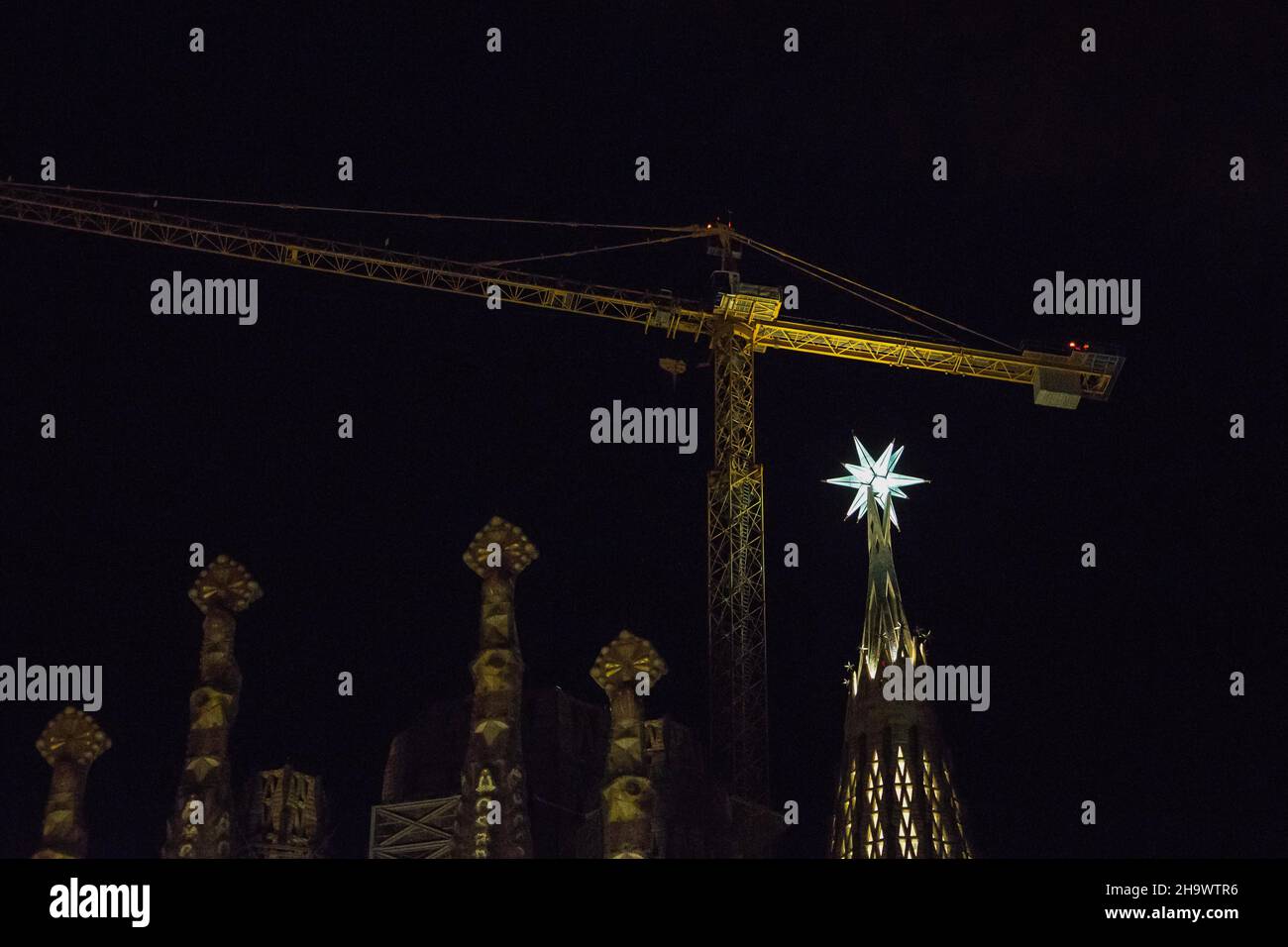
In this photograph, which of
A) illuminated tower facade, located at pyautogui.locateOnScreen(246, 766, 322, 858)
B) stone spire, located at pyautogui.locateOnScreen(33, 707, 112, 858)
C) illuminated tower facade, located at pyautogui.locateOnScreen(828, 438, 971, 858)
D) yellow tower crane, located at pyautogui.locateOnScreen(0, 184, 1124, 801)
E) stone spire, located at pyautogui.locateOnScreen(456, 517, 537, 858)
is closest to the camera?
stone spire, located at pyautogui.locateOnScreen(456, 517, 537, 858)

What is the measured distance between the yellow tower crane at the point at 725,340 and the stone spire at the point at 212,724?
113ft

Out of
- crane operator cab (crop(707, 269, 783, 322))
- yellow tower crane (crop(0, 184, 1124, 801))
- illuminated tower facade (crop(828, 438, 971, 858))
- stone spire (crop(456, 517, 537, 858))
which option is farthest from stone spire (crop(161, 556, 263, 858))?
crane operator cab (crop(707, 269, 783, 322))

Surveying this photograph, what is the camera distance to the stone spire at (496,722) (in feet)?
309

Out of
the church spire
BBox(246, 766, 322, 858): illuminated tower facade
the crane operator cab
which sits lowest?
BBox(246, 766, 322, 858): illuminated tower facade

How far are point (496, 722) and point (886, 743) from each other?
22.7 metres

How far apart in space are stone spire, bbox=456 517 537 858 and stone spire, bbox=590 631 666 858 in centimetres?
459

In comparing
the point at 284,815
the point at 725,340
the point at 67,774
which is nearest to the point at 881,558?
the point at 725,340

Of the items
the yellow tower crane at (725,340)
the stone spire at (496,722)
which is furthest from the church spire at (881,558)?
the stone spire at (496,722)

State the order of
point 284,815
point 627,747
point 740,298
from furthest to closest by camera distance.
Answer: point 740,298, point 284,815, point 627,747

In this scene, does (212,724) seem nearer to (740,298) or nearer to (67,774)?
(67,774)

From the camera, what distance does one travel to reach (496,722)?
95.8 meters

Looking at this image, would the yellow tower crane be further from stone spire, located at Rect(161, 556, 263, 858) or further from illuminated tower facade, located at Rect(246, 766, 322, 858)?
stone spire, located at Rect(161, 556, 263, 858)

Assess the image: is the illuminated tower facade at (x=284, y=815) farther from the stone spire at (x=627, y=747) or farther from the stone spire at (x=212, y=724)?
the stone spire at (x=627, y=747)

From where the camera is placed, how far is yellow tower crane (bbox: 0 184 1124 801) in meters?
129
